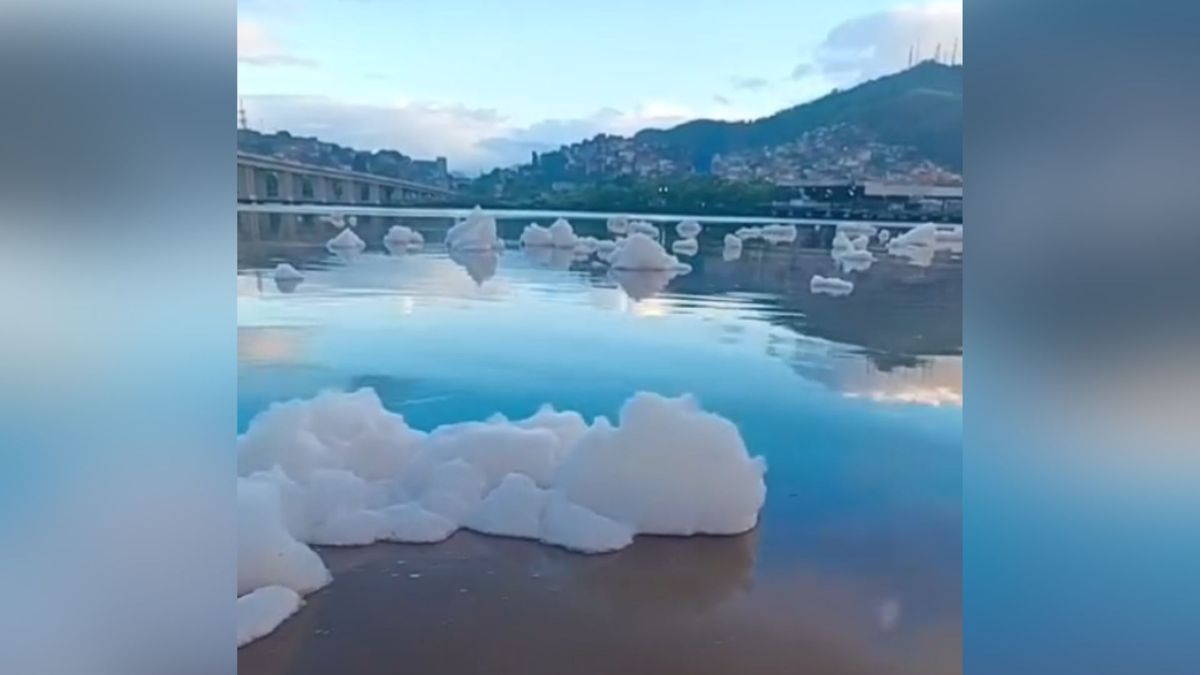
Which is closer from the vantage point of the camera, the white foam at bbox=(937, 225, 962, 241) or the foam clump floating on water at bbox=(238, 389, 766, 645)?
the white foam at bbox=(937, 225, 962, 241)

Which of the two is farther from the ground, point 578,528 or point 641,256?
point 641,256

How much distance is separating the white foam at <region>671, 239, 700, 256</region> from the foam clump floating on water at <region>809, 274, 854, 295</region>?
238 mm

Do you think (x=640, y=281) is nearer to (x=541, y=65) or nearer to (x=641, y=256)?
(x=641, y=256)

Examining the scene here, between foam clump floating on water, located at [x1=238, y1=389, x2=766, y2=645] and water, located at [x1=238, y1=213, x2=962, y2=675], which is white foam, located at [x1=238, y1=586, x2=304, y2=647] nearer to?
water, located at [x1=238, y1=213, x2=962, y2=675]

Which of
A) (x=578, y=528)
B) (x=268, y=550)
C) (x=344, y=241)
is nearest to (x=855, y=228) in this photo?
(x=578, y=528)

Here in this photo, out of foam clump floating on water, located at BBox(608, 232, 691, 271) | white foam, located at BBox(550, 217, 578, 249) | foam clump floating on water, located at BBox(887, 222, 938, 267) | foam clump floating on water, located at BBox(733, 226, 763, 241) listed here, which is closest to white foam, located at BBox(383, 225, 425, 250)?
white foam, located at BBox(550, 217, 578, 249)

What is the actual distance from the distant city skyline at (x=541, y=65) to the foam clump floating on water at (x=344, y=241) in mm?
174

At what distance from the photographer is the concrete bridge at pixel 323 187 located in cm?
190

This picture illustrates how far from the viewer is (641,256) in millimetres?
2117
